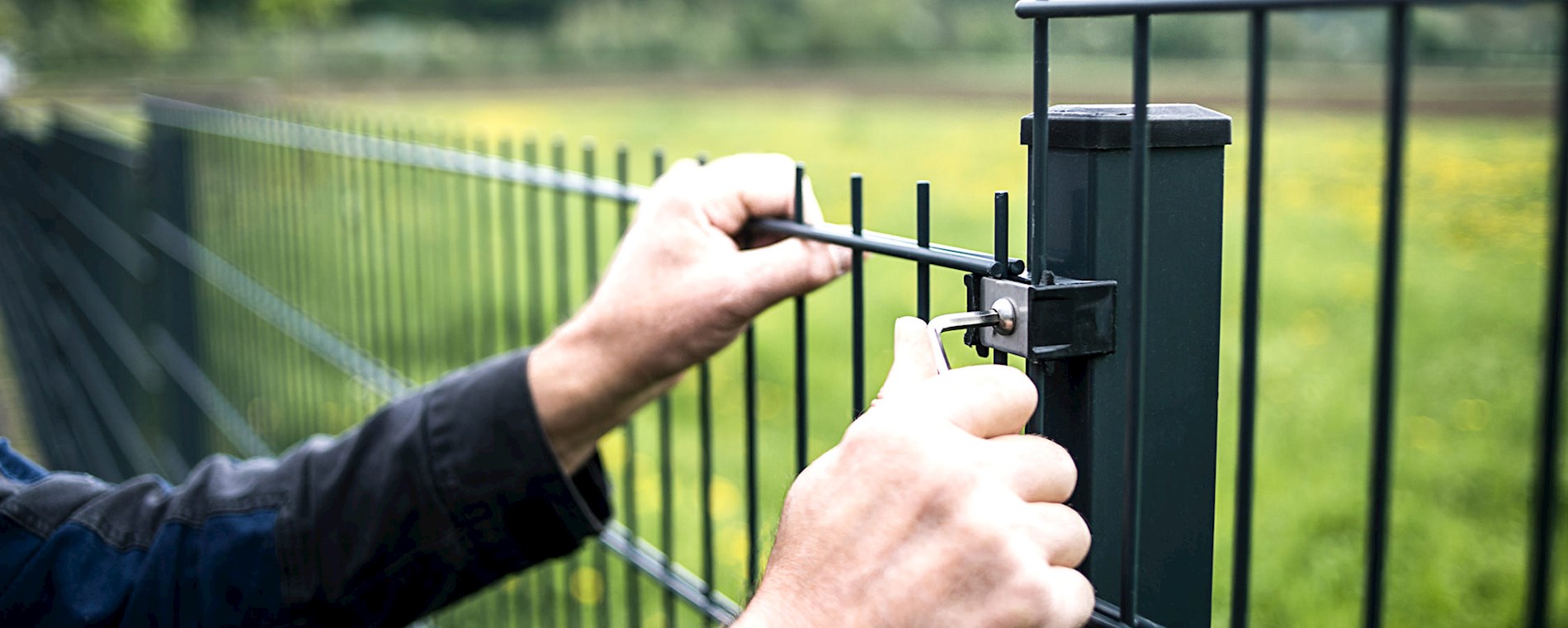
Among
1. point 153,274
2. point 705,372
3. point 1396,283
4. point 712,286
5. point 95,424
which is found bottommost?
point 95,424

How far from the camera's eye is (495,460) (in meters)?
1.80

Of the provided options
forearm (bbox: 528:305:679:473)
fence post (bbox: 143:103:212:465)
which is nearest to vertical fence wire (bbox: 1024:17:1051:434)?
forearm (bbox: 528:305:679:473)

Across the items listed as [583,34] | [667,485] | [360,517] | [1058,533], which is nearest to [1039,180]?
[1058,533]

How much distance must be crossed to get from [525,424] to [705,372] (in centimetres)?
27

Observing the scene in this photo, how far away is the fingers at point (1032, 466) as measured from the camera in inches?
36.4

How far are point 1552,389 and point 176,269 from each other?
4857mm

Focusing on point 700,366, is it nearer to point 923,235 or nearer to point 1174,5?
point 923,235

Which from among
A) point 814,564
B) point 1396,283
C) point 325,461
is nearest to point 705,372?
point 325,461

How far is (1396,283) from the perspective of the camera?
0.79m

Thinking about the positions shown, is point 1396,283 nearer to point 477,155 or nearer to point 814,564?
point 814,564

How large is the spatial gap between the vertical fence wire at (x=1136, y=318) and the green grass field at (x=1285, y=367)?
32 centimetres

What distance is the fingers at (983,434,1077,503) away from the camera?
3.04 ft

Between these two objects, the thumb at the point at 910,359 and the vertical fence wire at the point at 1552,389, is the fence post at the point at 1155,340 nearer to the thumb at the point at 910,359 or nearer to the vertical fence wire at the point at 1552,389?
the thumb at the point at 910,359

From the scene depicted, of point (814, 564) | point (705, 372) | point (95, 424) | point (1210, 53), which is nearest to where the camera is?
point (814, 564)
